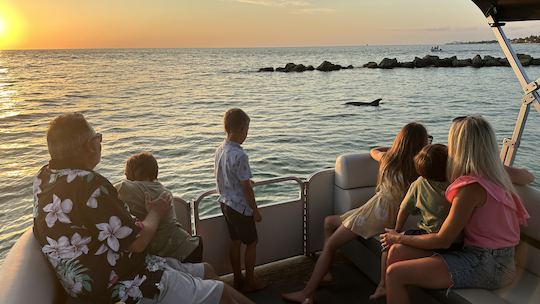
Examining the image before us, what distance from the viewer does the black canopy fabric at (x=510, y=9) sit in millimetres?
3049

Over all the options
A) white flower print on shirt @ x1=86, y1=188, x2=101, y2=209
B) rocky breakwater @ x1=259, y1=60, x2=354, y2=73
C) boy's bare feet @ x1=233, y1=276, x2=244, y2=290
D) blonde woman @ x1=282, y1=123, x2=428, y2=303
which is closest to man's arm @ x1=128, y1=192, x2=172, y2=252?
white flower print on shirt @ x1=86, y1=188, x2=101, y2=209

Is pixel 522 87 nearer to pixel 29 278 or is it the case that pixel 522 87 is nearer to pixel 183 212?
pixel 183 212

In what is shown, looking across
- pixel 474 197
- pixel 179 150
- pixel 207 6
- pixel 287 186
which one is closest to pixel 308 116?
pixel 179 150

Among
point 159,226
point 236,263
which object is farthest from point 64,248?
point 236,263

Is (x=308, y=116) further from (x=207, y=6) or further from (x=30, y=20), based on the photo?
(x=207, y=6)

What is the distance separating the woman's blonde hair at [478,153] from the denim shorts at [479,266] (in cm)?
38

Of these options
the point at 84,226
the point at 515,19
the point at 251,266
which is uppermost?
the point at 515,19

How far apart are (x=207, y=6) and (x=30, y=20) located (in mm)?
17687

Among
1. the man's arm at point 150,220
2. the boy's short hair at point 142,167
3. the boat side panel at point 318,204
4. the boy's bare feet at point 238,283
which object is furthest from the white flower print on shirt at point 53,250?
the boat side panel at point 318,204

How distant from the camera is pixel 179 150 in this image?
554 inches

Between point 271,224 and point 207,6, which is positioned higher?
point 207,6

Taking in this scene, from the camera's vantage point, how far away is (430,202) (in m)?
2.56

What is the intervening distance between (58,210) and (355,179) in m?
2.58

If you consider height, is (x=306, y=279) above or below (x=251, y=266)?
below
